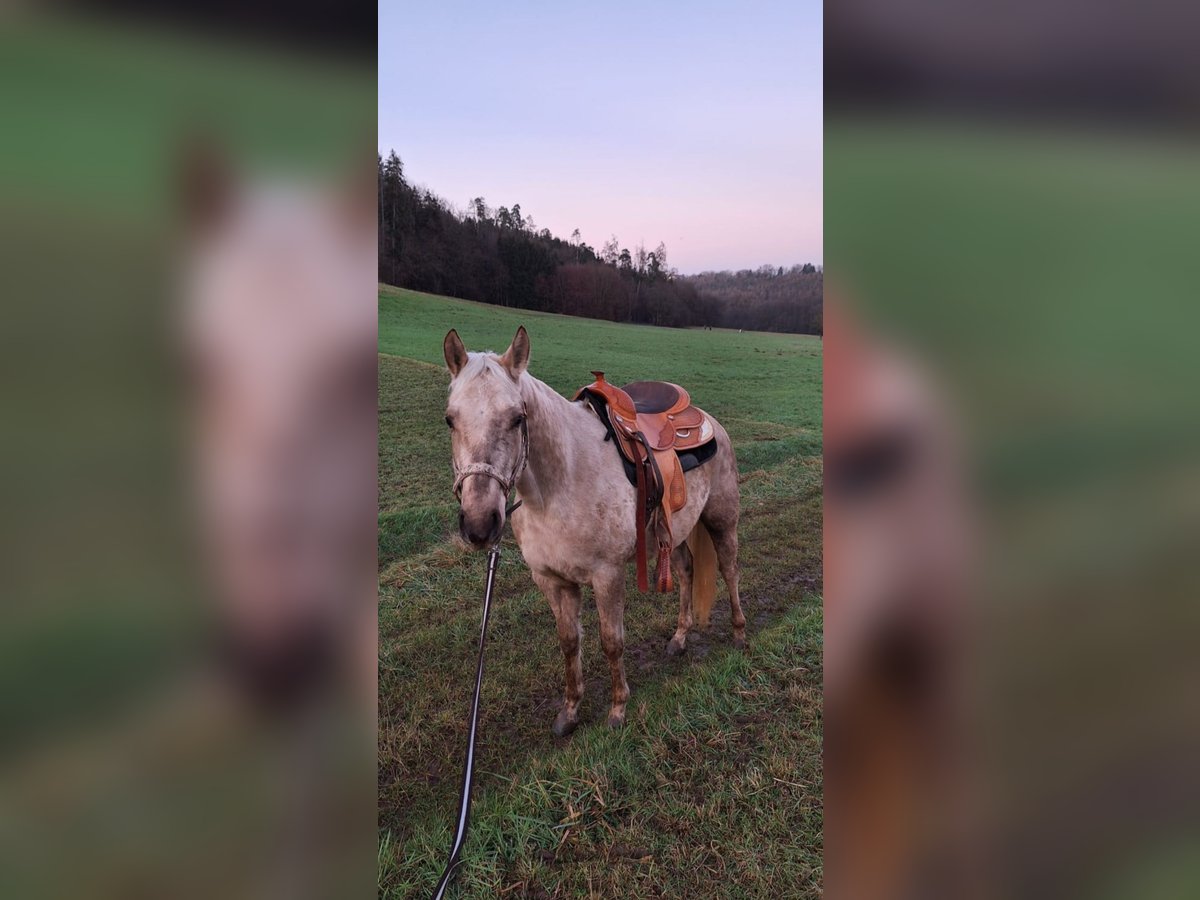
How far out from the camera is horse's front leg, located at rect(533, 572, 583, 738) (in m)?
3.36

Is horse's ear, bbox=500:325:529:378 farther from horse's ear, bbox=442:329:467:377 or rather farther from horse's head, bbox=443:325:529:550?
horse's ear, bbox=442:329:467:377
